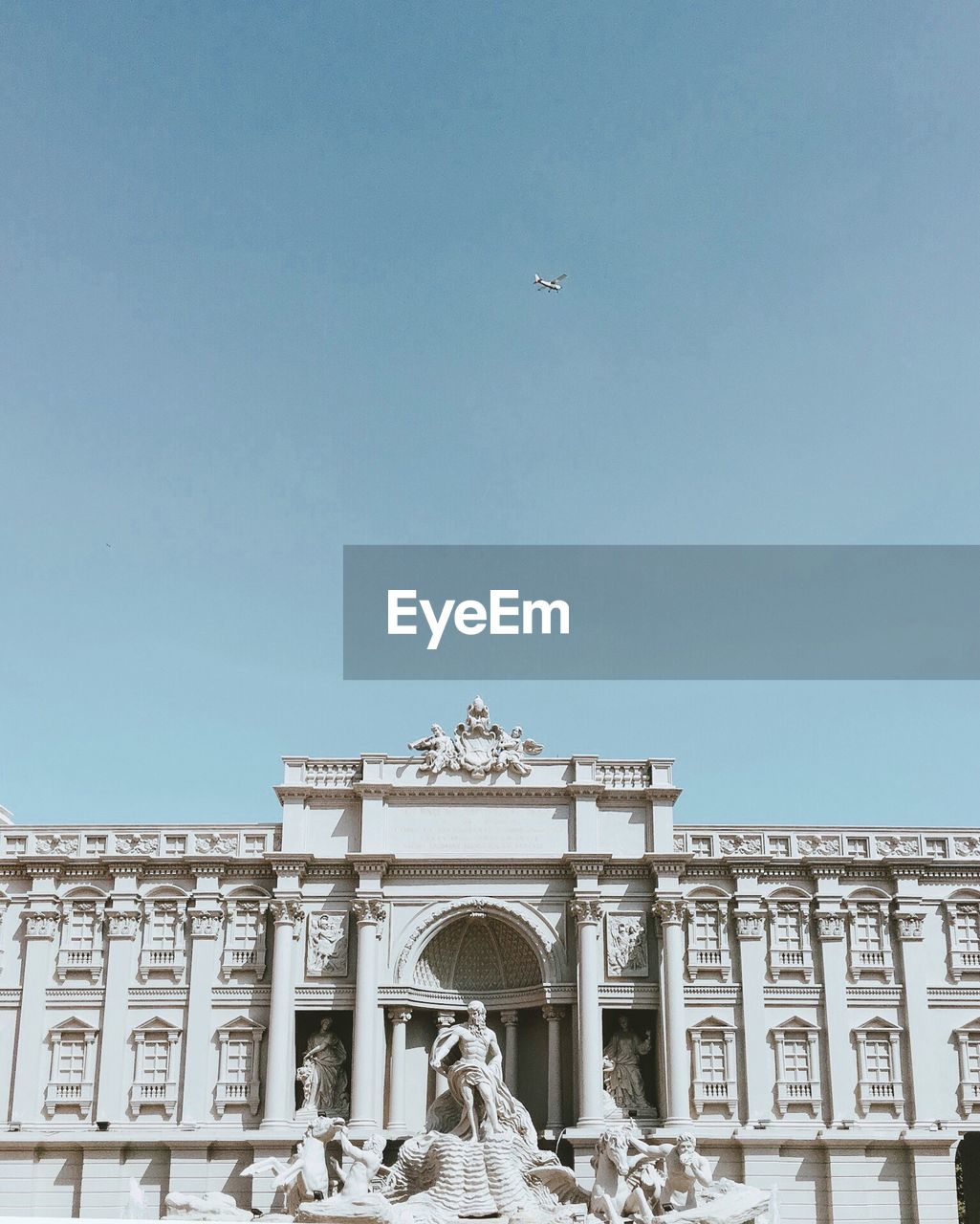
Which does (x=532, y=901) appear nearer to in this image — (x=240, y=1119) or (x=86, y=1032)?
(x=240, y=1119)

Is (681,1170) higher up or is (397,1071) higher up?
(397,1071)

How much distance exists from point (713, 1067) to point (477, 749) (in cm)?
1282

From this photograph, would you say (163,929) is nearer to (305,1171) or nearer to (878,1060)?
(305,1171)

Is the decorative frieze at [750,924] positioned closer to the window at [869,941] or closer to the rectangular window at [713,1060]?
the window at [869,941]

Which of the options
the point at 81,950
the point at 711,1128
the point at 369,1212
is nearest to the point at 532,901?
the point at 711,1128

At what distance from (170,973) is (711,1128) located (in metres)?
17.9

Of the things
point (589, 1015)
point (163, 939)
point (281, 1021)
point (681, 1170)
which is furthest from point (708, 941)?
point (163, 939)

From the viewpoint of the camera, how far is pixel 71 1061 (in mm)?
45344

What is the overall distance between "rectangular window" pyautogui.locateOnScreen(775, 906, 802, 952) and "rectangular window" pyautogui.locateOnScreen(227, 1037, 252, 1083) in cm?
1747

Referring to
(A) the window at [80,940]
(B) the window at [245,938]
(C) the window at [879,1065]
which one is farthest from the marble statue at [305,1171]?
(C) the window at [879,1065]

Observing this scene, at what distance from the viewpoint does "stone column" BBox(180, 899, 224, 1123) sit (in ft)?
146

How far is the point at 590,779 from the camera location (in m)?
48.2

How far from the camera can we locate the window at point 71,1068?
147 ft

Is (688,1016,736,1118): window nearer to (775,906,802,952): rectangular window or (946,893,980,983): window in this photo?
(775,906,802,952): rectangular window
